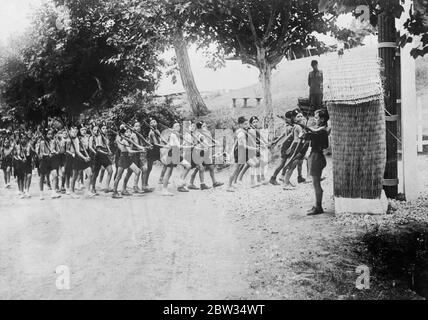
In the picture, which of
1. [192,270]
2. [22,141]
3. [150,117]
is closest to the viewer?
[192,270]

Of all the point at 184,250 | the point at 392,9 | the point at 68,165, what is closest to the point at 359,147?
the point at 392,9

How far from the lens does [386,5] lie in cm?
410

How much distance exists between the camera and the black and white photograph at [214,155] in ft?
13.9

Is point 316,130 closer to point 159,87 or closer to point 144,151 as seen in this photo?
point 159,87

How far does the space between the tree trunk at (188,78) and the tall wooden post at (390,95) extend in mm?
2797

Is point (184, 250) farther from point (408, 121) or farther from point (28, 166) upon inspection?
point (28, 166)

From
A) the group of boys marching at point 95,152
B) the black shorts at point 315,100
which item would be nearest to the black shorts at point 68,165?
the group of boys marching at point 95,152

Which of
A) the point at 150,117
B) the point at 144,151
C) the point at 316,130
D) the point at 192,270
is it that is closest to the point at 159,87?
the point at 150,117

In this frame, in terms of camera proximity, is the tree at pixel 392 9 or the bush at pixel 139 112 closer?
the tree at pixel 392 9

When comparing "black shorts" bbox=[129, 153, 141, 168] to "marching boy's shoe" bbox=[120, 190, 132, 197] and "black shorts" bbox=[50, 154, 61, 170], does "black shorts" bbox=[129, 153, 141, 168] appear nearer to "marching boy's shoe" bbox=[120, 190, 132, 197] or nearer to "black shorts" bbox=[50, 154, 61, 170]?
"marching boy's shoe" bbox=[120, 190, 132, 197]

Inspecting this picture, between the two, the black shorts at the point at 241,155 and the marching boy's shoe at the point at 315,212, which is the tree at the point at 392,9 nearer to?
the marching boy's shoe at the point at 315,212
